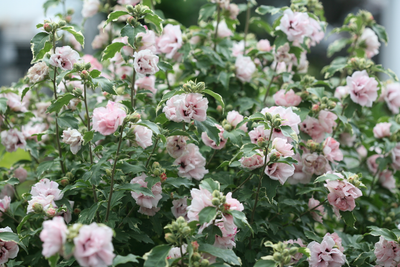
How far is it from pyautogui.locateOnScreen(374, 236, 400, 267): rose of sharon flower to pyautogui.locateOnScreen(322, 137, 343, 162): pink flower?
0.34m

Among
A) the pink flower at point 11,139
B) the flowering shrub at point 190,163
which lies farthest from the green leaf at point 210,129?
the pink flower at point 11,139

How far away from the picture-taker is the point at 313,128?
1.53 m

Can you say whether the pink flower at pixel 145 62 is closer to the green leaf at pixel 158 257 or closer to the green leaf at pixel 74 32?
the green leaf at pixel 74 32

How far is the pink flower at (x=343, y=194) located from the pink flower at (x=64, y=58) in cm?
97

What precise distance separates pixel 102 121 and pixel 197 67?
0.73 metres

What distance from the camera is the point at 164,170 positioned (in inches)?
49.4

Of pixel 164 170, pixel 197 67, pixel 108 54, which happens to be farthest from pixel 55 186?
pixel 197 67

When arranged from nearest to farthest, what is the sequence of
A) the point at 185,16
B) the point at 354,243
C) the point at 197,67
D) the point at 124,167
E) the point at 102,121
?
the point at 102,121, the point at 124,167, the point at 354,243, the point at 197,67, the point at 185,16

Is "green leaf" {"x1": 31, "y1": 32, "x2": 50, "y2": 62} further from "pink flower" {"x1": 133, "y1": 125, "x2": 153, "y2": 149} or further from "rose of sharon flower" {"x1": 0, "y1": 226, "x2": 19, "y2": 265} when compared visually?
"rose of sharon flower" {"x1": 0, "y1": 226, "x2": 19, "y2": 265}

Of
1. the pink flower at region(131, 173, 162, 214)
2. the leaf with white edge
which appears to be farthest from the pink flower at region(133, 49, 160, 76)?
the pink flower at region(131, 173, 162, 214)

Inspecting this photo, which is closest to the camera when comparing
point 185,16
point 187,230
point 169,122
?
point 187,230

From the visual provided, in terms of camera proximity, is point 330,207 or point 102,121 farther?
point 330,207

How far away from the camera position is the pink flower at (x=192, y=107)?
1161 millimetres

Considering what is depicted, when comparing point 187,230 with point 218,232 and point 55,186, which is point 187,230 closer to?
point 218,232
